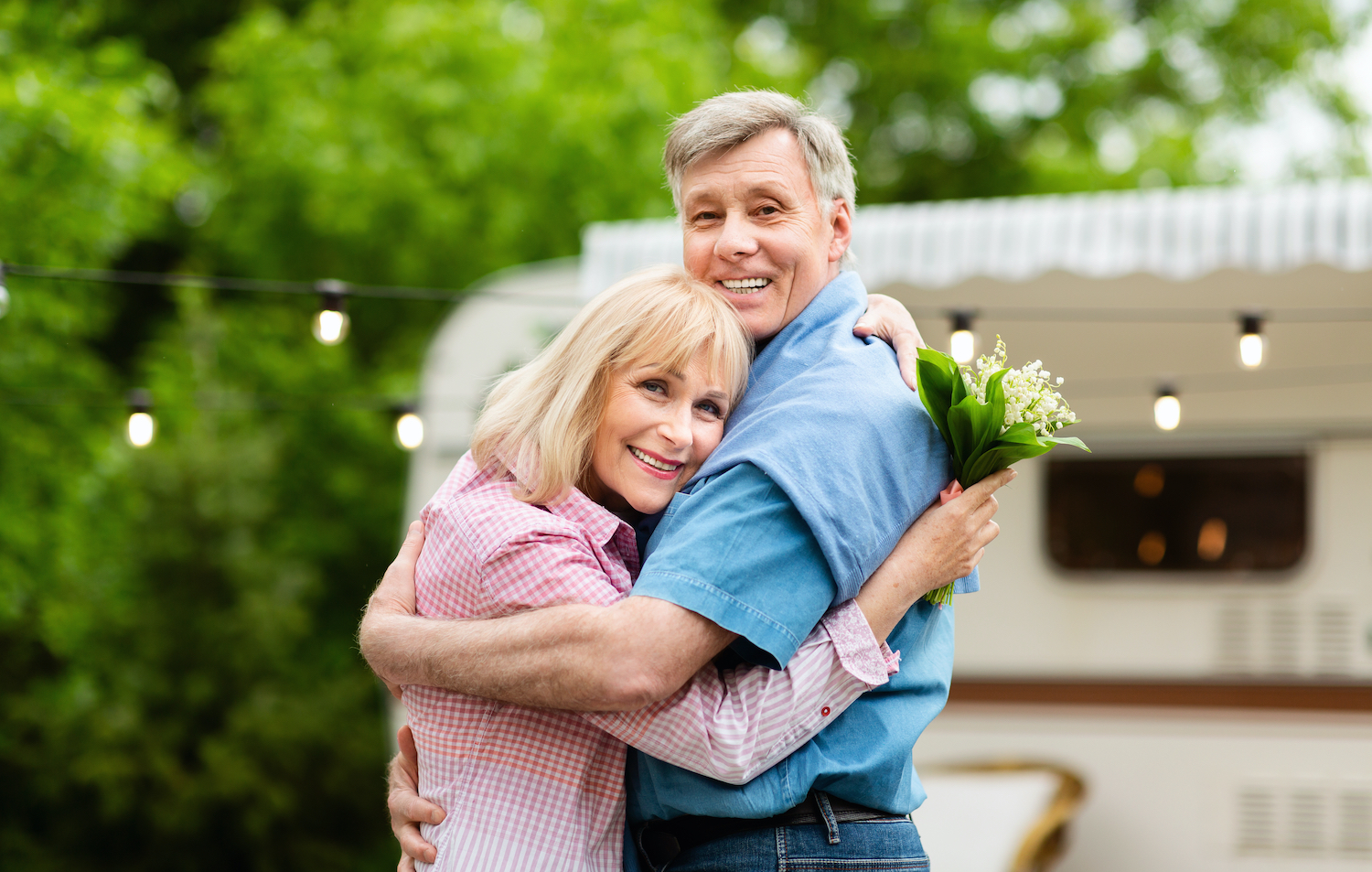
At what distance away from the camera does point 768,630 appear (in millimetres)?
1783

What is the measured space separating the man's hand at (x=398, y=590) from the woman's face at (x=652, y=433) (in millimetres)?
386

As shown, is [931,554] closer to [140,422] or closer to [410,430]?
[140,422]

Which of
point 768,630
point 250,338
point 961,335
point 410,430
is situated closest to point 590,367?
point 768,630

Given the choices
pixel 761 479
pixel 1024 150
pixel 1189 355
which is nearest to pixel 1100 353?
pixel 1189 355

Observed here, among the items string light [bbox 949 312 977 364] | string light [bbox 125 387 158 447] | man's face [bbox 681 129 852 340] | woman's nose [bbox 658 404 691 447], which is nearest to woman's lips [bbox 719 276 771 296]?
man's face [bbox 681 129 852 340]

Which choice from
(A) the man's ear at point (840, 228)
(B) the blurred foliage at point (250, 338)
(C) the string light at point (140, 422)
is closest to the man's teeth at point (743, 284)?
(A) the man's ear at point (840, 228)

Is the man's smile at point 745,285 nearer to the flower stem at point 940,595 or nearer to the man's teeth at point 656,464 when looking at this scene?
the man's teeth at point 656,464

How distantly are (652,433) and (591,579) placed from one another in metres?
0.27

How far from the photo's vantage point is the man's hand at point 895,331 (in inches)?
84.7

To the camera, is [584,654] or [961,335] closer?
[584,654]

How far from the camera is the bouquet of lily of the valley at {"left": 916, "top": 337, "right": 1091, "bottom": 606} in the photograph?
1.94 metres

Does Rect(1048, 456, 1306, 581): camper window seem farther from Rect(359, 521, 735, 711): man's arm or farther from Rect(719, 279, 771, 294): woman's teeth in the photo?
Rect(359, 521, 735, 711): man's arm

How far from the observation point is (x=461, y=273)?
10.1 meters

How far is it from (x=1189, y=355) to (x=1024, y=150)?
8.79 m
